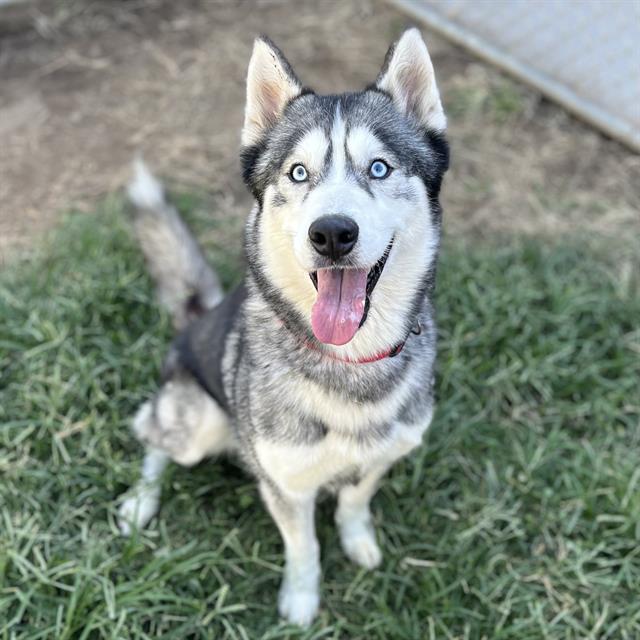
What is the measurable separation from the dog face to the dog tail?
1385mm

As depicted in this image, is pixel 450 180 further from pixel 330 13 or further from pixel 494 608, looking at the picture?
pixel 494 608

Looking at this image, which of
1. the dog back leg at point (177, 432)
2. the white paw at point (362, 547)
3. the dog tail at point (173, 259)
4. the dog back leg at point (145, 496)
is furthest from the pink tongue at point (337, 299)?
the dog tail at point (173, 259)

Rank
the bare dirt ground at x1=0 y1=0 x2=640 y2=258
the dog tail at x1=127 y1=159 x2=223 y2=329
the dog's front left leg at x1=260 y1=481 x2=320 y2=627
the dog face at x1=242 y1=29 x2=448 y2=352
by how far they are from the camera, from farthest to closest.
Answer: the bare dirt ground at x1=0 y1=0 x2=640 y2=258 < the dog tail at x1=127 y1=159 x2=223 y2=329 < the dog's front left leg at x1=260 y1=481 x2=320 y2=627 < the dog face at x1=242 y1=29 x2=448 y2=352

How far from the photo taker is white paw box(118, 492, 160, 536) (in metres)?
3.44

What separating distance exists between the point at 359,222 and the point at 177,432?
5.44 ft

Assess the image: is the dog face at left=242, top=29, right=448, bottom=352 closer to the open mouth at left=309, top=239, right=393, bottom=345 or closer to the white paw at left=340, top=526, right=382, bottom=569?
the open mouth at left=309, top=239, right=393, bottom=345

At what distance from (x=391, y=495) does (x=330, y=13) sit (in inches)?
188

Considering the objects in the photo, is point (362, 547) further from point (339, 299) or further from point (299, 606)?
point (339, 299)

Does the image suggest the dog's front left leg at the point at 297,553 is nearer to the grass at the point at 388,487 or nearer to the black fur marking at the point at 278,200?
the grass at the point at 388,487

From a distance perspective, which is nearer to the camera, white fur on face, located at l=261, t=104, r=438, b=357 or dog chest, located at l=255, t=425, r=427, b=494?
white fur on face, located at l=261, t=104, r=438, b=357

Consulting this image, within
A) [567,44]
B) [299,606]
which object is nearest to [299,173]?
[299,606]

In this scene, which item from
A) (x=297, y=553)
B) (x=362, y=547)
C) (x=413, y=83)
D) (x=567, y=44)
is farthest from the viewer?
(x=567, y=44)

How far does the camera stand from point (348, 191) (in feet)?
7.77

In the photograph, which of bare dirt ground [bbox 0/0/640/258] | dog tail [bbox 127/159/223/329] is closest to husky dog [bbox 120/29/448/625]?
dog tail [bbox 127/159/223/329]
